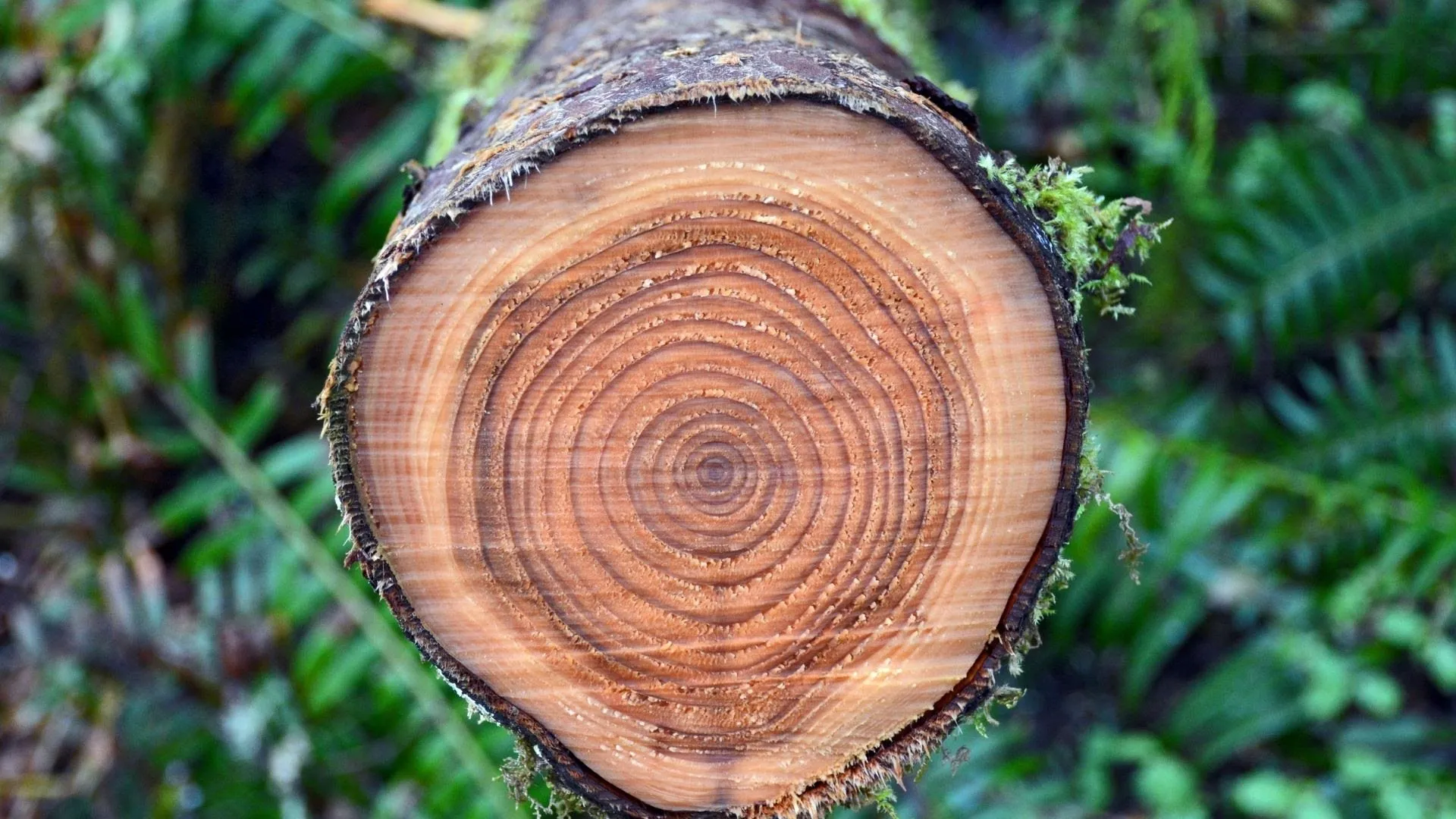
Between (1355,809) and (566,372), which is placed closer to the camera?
(566,372)

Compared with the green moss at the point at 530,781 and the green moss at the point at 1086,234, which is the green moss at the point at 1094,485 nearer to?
the green moss at the point at 1086,234

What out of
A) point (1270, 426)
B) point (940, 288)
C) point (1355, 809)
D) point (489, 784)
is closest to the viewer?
point (940, 288)

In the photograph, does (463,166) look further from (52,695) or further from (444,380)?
(52,695)

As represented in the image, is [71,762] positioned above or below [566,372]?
→ below

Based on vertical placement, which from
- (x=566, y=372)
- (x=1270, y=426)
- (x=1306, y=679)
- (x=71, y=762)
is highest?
(x=1270, y=426)

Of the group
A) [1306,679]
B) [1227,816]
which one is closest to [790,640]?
[1306,679]

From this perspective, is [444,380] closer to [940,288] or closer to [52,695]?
[940,288]

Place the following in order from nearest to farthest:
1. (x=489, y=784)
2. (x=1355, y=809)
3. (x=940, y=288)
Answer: (x=940, y=288) < (x=489, y=784) < (x=1355, y=809)
